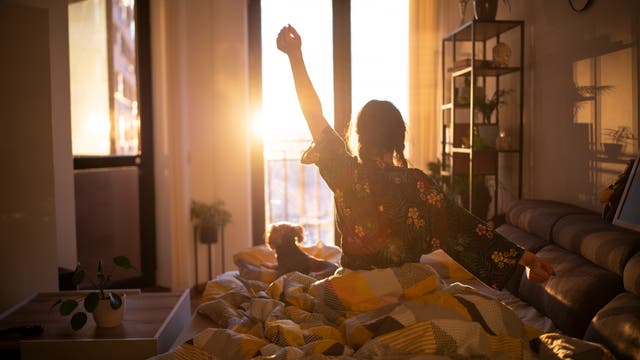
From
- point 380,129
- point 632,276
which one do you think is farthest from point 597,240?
point 380,129

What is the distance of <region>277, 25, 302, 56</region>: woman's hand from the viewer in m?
1.71

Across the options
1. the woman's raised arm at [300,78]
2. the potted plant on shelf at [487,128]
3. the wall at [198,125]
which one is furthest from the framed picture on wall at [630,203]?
the wall at [198,125]

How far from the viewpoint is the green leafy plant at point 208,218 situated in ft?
14.6

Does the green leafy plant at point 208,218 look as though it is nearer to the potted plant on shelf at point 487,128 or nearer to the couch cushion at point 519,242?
the potted plant on shelf at point 487,128

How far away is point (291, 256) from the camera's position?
2709 millimetres

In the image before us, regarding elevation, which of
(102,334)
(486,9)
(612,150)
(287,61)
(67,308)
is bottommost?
(102,334)

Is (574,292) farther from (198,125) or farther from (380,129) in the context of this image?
(198,125)

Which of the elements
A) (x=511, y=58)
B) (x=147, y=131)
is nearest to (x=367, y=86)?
(x=511, y=58)

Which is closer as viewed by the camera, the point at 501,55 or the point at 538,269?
the point at 538,269

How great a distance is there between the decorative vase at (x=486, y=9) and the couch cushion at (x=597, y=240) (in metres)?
1.54

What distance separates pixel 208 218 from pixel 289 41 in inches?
116

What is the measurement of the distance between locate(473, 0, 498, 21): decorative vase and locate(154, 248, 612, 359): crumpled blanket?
2.28 m

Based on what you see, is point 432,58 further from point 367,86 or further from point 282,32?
point 282,32

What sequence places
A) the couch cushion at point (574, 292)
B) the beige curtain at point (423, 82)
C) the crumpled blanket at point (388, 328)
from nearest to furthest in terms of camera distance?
the crumpled blanket at point (388, 328), the couch cushion at point (574, 292), the beige curtain at point (423, 82)
